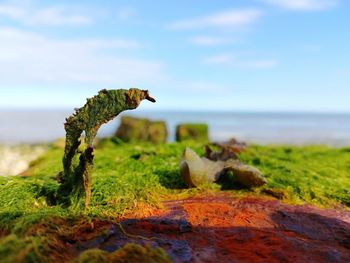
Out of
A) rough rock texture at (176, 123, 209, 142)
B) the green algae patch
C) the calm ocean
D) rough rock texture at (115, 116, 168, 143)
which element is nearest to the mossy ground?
the green algae patch

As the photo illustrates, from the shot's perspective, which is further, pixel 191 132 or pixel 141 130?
pixel 191 132

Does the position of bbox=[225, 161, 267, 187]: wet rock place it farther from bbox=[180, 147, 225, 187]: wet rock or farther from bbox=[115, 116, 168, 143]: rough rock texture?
bbox=[115, 116, 168, 143]: rough rock texture

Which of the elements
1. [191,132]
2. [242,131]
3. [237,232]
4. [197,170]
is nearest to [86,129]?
[237,232]

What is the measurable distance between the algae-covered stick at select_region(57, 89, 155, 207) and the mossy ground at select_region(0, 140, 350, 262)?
0.61ft

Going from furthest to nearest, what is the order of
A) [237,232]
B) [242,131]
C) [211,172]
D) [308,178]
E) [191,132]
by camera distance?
[242,131] < [191,132] < [308,178] < [211,172] < [237,232]

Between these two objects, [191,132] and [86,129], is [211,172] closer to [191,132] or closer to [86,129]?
[86,129]

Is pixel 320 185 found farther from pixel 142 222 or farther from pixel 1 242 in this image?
pixel 1 242

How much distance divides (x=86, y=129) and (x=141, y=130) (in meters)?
8.08

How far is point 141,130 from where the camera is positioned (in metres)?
11.7

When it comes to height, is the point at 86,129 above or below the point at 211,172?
above

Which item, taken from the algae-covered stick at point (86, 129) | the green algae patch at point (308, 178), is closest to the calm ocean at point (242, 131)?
the green algae patch at point (308, 178)

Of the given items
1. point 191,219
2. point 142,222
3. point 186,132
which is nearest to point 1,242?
point 142,222

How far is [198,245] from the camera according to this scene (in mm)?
3219

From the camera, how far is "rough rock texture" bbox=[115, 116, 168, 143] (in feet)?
38.1
